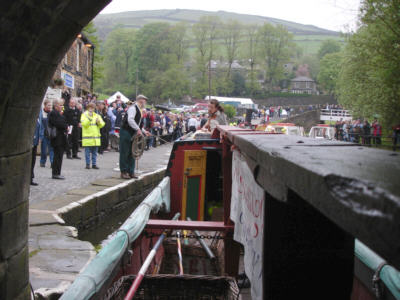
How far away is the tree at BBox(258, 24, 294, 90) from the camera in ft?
288

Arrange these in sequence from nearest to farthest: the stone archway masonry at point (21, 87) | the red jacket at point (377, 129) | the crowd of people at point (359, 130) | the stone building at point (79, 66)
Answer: the stone archway masonry at point (21, 87)
the stone building at point (79, 66)
the crowd of people at point (359, 130)
the red jacket at point (377, 129)

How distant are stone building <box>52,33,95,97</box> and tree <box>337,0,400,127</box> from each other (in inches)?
623

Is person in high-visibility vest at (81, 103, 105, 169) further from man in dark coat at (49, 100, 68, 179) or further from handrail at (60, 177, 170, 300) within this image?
handrail at (60, 177, 170, 300)

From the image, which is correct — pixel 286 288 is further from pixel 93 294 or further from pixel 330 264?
pixel 93 294

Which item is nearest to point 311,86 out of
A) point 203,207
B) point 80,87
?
point 80,87

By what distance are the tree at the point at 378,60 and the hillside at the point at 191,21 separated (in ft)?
374

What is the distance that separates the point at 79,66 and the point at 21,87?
90.8 ft

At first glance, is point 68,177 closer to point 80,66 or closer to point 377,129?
point 80,66

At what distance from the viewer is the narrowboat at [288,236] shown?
754 mm

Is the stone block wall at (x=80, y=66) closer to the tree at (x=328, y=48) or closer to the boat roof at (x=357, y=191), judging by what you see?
the boat roof at (x=357, y=191)

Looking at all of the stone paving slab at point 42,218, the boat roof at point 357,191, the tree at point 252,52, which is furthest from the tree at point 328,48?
the boat roof at point 357,191

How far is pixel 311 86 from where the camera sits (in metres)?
108

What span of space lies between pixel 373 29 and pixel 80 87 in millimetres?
19183

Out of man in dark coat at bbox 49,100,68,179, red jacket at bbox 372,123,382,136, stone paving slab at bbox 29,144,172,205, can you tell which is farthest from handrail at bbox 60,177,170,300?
red jacket at bbox 372,123,382,136
